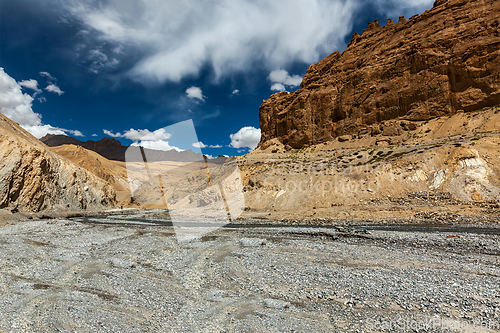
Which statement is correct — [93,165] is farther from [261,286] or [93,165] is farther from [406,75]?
[406,75]

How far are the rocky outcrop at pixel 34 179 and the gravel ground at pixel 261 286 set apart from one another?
22.5 m

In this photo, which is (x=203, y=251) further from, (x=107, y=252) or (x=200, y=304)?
(x=200, y=304)

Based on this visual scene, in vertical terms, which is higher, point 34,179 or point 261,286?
point 34,179

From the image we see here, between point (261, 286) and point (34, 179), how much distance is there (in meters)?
43.2

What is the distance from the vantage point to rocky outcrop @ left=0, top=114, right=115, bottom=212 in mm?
33094

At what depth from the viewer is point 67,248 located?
17.2 m

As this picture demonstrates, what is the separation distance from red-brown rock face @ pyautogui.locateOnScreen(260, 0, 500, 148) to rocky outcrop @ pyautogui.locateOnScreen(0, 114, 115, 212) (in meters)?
56.8

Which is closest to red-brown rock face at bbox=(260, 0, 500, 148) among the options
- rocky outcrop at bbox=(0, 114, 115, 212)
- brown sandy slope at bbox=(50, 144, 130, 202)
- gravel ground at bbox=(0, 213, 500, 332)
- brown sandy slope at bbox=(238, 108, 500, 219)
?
brown sandy slope at bbox=(238, 108, 500, 219)

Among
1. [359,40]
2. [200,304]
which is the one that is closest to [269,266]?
[200,304]

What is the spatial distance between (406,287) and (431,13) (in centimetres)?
7161

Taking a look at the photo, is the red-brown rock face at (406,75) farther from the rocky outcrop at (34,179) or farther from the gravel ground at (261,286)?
the rocky outcrop at (34,179)

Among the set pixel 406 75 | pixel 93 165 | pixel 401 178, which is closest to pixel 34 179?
pixel 401 178

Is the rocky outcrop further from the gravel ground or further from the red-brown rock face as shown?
the red-brown rock face

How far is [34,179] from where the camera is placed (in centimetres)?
3638
